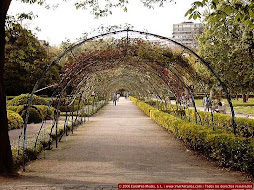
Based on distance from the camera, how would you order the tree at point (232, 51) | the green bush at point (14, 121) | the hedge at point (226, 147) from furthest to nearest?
the tree at point (232, 51)
the green bush at point (14, 121)
the hedge at point (226, 147)

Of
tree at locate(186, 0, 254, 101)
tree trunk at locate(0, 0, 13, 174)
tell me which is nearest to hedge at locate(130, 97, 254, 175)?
tree trunk at locate(0, 0, 13, 174)

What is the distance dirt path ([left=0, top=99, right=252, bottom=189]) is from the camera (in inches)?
197

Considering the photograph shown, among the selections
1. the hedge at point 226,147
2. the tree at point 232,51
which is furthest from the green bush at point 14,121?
the tree at point 232,51

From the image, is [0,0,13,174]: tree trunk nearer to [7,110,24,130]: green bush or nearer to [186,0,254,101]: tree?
[7,110,24,130]: green bush

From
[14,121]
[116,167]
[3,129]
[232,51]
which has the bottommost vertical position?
[116,167]

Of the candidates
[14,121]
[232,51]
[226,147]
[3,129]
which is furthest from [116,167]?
[232,51]

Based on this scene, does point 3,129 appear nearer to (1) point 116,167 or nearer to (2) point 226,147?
(1) point 116,167

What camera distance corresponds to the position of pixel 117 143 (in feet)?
30.4

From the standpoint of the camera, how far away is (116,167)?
6.13 m

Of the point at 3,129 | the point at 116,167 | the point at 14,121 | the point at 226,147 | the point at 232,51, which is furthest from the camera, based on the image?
the point at 232,51

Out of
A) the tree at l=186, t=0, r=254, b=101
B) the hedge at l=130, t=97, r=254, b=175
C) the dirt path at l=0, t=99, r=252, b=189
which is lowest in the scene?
the dirt path at l=0, t=99, r=252, b=189

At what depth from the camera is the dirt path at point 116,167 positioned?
4.99 metres

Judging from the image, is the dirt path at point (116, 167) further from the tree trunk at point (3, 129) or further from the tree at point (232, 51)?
the tree at point (232, 51)

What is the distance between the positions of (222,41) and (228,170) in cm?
994
